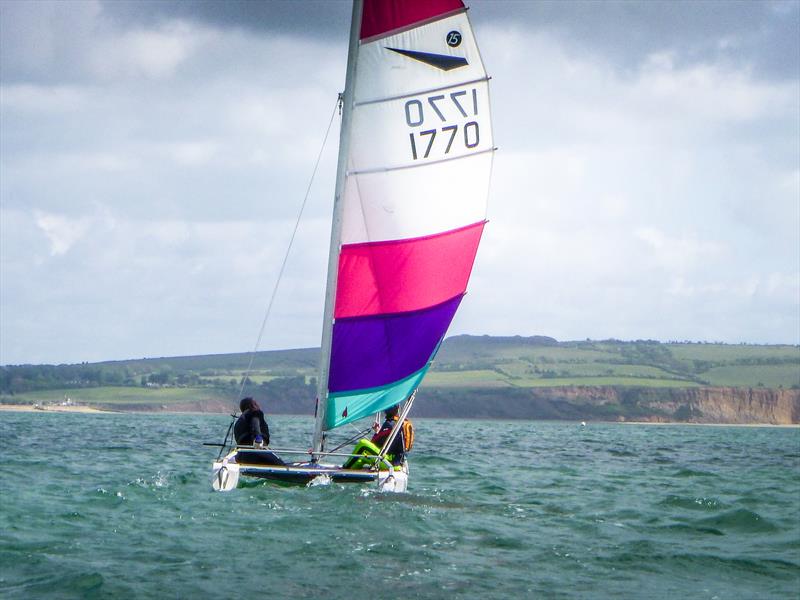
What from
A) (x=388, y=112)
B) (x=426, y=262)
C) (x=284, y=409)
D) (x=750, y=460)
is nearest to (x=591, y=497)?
(x=426, y=262)

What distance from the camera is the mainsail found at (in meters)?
20.4

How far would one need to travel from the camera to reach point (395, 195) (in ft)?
67.7

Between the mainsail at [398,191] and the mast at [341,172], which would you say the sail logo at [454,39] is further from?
the mast at [341,172]

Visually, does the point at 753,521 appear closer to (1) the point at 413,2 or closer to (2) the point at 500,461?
(1) the point at 413,2

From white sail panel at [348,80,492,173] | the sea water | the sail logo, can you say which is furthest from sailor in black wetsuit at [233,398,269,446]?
the sail logo

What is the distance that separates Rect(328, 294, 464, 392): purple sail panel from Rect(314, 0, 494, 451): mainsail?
20 millimetres

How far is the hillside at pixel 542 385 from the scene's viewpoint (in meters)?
128

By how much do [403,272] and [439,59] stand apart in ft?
14.1

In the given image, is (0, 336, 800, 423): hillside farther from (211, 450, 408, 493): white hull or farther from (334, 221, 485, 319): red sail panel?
(211, 450, 408, 493): white hull

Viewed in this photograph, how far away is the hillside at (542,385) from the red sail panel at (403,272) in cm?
9791

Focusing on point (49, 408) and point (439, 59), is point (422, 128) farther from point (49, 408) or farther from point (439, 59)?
point (49, 408)

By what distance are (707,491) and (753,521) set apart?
6.24 meters

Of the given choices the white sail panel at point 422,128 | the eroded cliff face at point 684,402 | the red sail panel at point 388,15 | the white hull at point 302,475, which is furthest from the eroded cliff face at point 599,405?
the red sail panel at point 388,15

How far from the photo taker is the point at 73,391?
442ft
